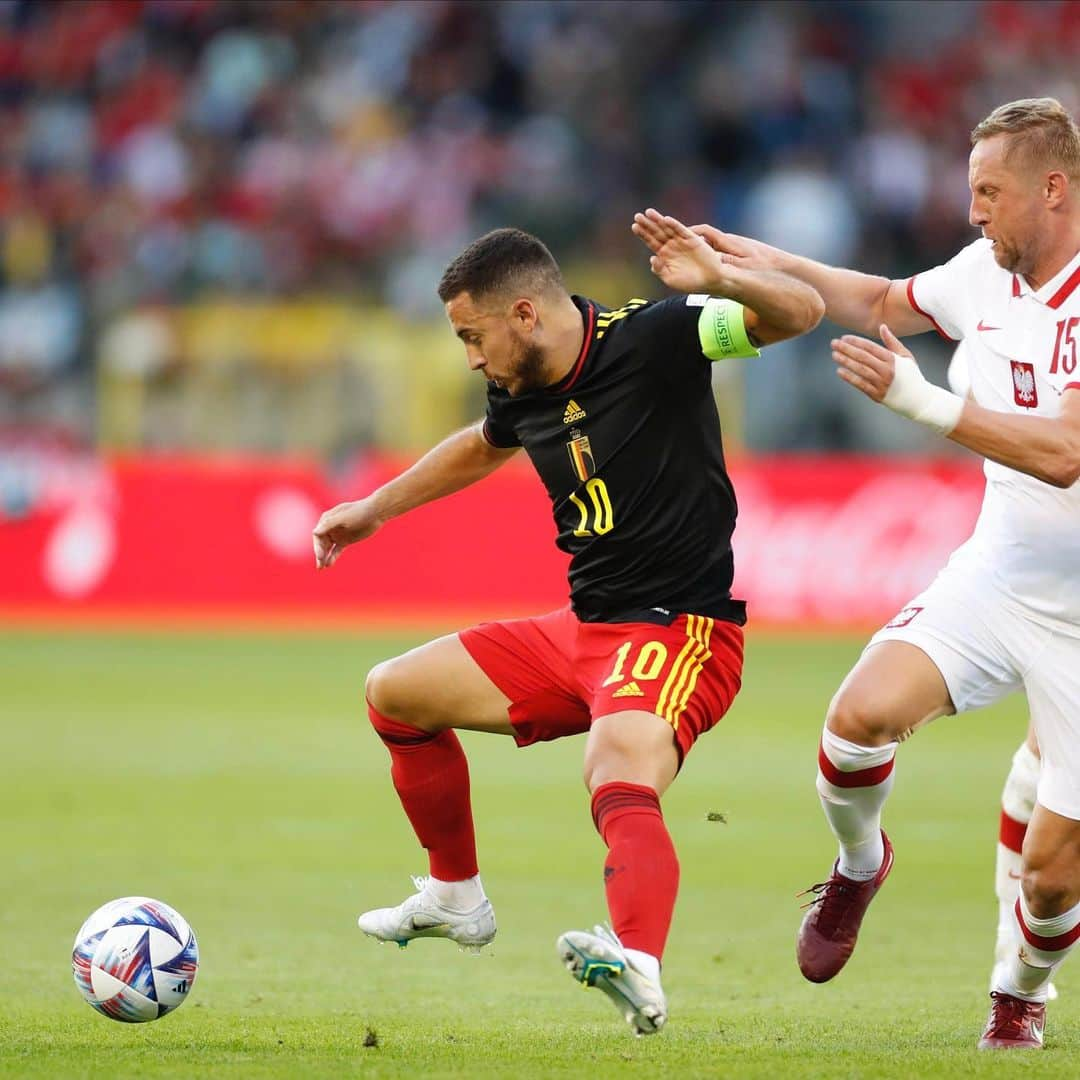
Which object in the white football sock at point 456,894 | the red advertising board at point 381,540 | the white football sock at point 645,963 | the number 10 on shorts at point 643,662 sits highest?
the red advertising board at point 381,540

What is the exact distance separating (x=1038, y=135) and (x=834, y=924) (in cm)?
249

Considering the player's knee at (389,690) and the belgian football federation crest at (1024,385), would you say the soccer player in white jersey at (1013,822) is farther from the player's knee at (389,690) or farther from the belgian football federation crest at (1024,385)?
the player's knee at (389,690)

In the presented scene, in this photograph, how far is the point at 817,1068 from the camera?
16.5 feet

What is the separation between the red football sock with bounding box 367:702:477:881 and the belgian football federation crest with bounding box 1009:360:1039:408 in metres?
2.04

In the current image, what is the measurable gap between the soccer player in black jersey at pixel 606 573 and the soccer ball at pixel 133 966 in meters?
0.83

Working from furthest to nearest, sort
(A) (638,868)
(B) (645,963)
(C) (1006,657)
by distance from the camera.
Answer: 1. (C) (1006,657)
2. (A) (638,868)
3. (B) (645,963)

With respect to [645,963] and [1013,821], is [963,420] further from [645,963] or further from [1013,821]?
[1013,821]

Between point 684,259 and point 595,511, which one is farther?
point 595,511

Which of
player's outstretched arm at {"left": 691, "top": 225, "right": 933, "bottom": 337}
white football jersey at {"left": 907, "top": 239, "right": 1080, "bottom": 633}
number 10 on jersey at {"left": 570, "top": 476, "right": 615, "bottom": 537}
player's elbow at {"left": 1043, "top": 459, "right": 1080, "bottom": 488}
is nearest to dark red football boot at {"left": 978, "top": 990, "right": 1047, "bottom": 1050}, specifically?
white football jersey at {"left": 907, "top": 239, "right": 1080, "bottom": 633}

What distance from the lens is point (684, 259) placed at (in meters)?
5.30

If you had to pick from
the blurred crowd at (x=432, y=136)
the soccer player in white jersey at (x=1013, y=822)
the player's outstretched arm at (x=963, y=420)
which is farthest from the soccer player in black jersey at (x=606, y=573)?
the blurred crowd at (x=432, y=136)

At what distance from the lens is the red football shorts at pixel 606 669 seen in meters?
5.53

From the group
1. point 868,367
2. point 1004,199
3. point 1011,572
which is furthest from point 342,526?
point 1004,199

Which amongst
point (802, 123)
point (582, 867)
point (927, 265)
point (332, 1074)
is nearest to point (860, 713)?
point (332, 1074)
